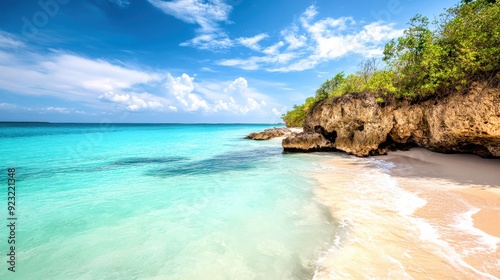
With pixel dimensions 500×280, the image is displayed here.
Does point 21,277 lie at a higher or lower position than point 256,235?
lower

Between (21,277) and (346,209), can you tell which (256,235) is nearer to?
(346,209)

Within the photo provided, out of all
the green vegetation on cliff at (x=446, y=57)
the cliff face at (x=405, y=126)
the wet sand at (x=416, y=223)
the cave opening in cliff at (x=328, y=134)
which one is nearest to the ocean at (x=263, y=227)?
the wet sand at (x=416, y=223)

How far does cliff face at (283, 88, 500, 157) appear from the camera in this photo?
412 inches

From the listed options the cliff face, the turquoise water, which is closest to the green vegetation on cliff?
the cliff face

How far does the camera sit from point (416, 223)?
232 inches

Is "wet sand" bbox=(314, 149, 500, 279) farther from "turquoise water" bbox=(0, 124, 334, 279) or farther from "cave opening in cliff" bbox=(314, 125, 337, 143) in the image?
"cave opening in cliff" bbox=(314, 125, 337, 143)

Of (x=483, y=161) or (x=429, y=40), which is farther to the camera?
(x=429, y=40)

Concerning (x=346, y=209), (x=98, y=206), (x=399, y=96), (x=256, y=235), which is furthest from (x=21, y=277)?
(x=399, y=96)

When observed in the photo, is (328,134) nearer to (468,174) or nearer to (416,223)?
(468,174)

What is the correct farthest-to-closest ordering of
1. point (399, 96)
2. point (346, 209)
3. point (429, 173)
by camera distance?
Answer: point (399, 96) < point (429, 173) < point (346, 209)

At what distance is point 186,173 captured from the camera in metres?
13.6

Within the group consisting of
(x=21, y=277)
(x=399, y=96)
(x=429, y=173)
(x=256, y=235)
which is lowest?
(x=21, y=277)

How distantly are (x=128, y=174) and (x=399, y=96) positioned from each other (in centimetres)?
1980

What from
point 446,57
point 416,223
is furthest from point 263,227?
point 446,57
